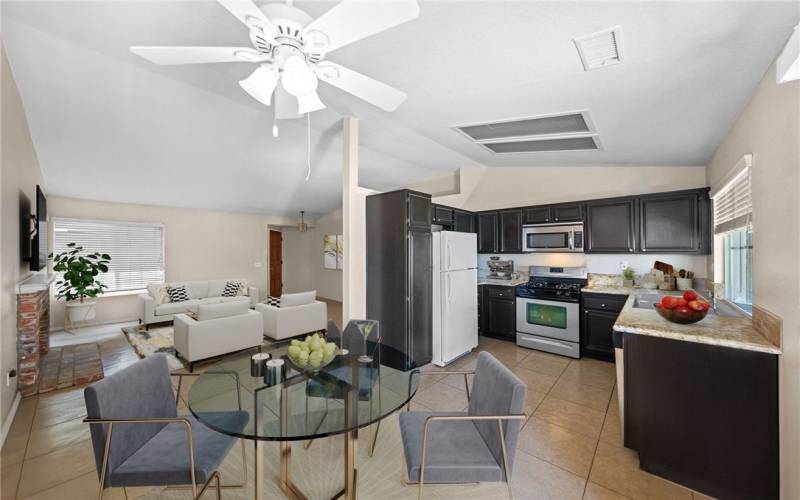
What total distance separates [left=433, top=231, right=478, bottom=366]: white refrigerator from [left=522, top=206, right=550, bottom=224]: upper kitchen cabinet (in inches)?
46.3

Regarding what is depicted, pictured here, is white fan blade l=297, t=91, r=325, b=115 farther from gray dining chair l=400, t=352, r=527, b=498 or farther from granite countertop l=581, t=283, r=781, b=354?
granite countertop l=581, t=283, r=781, b=354

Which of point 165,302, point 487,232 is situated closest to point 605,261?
point 487,232

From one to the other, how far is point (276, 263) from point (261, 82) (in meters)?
8.69

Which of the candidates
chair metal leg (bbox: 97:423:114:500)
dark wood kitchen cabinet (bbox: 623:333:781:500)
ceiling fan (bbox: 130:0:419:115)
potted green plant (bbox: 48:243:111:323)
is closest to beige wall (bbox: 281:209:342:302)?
potted green plant (bbox: 48:243:111:323)

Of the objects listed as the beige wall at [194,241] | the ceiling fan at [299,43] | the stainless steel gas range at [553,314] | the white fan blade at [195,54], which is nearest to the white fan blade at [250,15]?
the ceiling fan at [299,43]

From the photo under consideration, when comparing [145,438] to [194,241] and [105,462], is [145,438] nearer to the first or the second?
[105,462]

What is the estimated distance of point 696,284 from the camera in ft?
12.6

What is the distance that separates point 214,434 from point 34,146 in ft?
15.4

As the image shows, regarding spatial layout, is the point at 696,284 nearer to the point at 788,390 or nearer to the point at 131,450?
the point at 788,390

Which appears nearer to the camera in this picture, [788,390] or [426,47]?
[788,390]

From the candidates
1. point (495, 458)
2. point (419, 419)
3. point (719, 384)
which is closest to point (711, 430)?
point (719, 384)

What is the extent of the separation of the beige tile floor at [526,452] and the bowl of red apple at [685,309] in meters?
0.98

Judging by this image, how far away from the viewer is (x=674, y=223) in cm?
381

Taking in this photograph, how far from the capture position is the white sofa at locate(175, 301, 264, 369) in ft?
12.1
